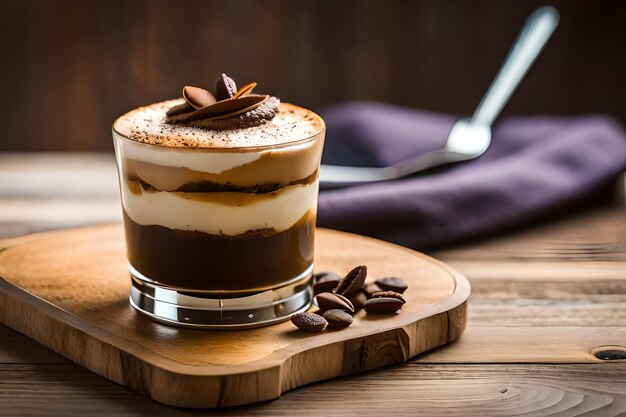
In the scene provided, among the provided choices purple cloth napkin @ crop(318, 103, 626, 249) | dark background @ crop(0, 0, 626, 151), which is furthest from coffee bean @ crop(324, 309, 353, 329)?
dark background @ crop(0, 0, 626, 151)

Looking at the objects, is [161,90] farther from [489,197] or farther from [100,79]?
[489,197]

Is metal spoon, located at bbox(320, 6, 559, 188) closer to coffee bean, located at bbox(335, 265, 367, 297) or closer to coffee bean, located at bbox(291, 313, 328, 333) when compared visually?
coffee bean, located at bbox(335, 265, 367, 297)

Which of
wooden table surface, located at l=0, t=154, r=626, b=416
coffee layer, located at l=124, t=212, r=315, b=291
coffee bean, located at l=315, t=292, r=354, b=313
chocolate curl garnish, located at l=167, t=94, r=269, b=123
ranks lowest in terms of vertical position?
wooden table surface, located at l=0, t=154, r=626, b=416

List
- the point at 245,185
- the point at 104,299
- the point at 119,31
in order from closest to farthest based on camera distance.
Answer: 1. the point at 245,185
2. the point at 104,299
3. the point at 119,31

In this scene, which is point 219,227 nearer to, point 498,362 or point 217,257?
point 217,257

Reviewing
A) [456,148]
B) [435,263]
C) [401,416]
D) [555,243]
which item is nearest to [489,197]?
[555,243]

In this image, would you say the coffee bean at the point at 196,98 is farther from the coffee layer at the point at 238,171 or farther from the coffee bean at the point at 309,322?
the coffee bean at the point at 309,322

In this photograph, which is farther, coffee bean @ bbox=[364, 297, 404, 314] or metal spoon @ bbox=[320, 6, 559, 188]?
metal spoon @ bbox=[320, 6, 559, 188]
